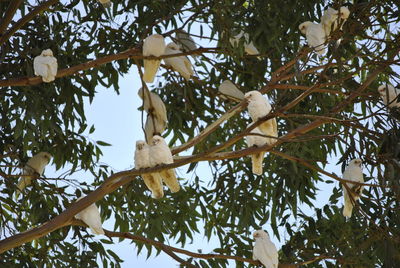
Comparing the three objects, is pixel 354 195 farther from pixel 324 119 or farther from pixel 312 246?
pixel 312 246

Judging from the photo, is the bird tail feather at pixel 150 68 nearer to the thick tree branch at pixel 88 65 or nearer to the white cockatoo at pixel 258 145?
the thick tree branch at pixel 88 65

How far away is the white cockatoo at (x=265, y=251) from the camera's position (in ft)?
9.64

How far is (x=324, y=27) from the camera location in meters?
2.96

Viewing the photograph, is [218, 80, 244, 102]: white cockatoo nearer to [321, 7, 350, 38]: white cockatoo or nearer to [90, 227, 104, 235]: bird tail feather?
[321, 7, 350, 38]: white cockatoo

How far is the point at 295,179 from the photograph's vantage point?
12.2 ft

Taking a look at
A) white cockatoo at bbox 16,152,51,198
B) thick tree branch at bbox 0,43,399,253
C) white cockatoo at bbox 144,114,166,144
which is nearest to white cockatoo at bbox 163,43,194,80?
white cockatoo at bbox 144,114,166,144

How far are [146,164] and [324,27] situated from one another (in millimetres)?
883

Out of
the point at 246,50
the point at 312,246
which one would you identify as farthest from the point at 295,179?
the point at 246,50

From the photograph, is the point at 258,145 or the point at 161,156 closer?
the point at 161,156

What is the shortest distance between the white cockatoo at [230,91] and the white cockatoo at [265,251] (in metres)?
0.53

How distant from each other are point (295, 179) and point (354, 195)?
0.97 metres

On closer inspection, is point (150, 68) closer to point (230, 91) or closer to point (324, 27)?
point (230, 91)

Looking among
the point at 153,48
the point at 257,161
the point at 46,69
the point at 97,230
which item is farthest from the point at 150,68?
the point at 97,230

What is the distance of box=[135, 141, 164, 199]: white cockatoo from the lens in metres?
2.52
